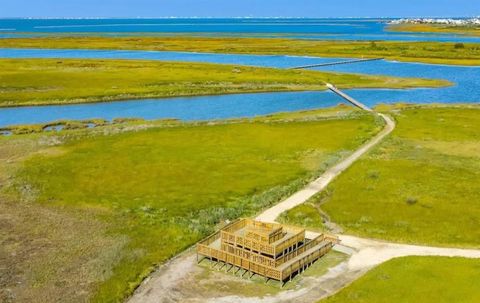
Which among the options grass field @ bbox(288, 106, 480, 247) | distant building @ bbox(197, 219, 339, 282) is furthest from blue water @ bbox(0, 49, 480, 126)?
distant building @ bbox(197, 219, 339, 282)

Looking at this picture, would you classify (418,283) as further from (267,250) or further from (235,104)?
(235,104)

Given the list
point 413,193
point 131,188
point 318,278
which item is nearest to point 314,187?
point 413,193

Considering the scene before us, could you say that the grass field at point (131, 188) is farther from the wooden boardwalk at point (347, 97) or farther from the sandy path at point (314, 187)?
the wooden boardwalk at point (347, 97)

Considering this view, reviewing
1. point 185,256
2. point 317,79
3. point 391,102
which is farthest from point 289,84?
point 185,256

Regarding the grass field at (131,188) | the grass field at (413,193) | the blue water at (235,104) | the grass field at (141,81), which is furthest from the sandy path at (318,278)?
the grass field at (141,81)

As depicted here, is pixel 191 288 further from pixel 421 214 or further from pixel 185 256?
pixel 421 214

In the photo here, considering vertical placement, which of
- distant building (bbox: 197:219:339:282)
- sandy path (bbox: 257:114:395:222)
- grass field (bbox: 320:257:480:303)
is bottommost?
sandy path (bbox: 257:114:395:222)

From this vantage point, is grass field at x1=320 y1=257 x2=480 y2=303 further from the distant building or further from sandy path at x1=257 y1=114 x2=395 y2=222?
sandy path at x1=257 y1=114 x2=395 y2=222
